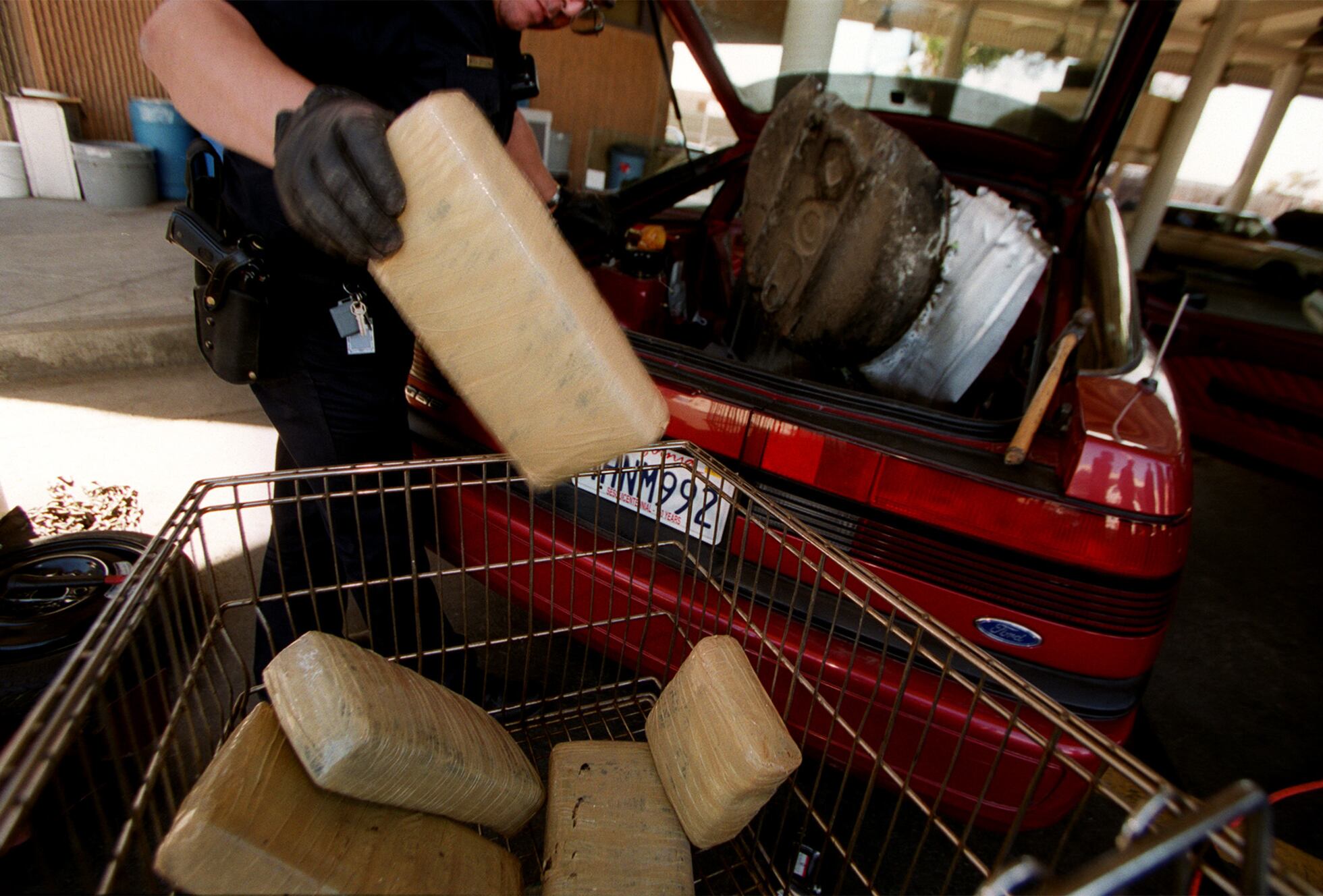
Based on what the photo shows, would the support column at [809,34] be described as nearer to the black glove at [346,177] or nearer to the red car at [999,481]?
the red car at [999,481]

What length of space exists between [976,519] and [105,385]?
440 centimetres

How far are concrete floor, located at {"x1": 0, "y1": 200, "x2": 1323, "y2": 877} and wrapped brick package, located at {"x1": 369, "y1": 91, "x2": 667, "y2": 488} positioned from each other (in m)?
2.00

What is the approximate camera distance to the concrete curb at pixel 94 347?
Result: 365cm

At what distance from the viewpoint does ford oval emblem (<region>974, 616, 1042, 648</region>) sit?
4.95 feet

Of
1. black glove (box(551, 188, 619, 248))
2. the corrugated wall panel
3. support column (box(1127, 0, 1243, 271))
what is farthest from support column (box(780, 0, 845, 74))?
support column (box(1127, 0, 1243, 271))

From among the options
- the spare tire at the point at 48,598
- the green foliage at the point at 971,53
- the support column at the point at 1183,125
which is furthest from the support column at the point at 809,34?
the support column at the point at 1183,125

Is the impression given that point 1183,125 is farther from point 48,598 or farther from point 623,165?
point 48,598

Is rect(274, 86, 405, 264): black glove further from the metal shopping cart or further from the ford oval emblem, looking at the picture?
the ford oval emblem

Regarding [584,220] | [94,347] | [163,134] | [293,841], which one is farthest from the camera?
[163,134]

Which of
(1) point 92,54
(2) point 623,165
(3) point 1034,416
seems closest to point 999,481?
(3) point 1034,416

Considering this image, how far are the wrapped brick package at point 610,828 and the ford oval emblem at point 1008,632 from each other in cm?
79

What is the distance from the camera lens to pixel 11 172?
6.12 meters

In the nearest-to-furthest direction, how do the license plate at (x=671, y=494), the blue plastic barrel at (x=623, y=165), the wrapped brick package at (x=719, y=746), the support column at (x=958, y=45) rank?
1. the wrapped brick package at (x=719, y=746)
2. the license plate at (x=671, y=494)
3. the support column at (x=958, y=45)
4. the blue plastic barrel at (x=623, y=165)

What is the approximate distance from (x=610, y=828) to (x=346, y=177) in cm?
110
